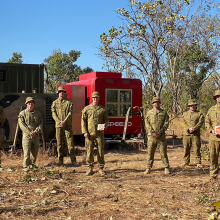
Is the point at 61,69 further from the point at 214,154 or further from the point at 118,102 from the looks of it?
the point at 214,154

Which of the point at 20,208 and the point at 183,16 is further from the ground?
the point at 183,16

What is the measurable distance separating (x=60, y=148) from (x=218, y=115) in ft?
13.7

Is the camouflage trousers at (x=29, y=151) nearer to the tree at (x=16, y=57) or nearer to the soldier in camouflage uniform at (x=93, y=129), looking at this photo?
the soldier in camouflage uniform at (x=93, y=129)

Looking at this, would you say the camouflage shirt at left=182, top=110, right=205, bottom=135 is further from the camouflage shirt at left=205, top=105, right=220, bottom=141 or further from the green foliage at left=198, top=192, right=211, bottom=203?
the green foliage at left=198, top=192, right=211, bottom=203

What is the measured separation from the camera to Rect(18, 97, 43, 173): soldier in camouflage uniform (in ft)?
24.1

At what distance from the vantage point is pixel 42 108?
977 cm

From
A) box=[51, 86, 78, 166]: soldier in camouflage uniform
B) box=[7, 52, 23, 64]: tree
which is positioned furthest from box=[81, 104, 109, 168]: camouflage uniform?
box=[7, 52, 23, 64]: tree

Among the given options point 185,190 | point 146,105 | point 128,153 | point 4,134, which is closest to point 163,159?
point 185,190

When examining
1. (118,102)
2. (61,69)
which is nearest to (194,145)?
(118,102)

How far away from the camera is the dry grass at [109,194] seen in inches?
184

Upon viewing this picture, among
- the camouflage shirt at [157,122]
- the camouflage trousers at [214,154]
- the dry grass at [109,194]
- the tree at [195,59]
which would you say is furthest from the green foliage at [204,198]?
the tree at [195,59]

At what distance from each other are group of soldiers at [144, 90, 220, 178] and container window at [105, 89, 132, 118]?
3776 mm

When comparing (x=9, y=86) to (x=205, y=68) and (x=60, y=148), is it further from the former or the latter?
(x=205, y=68)

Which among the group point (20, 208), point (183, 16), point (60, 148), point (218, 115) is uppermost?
point (183, 16)
